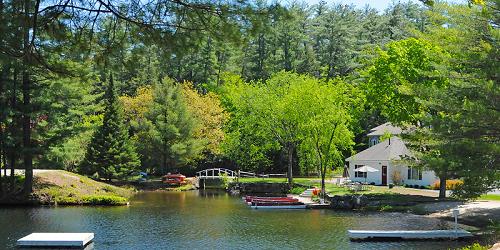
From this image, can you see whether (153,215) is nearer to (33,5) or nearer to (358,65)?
(33,5)

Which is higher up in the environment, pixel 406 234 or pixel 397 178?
pixel 397 178

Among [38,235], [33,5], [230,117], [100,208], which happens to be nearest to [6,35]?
[33,5]

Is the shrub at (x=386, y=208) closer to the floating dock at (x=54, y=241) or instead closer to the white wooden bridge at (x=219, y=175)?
the floating dock at (x=54, y=241)

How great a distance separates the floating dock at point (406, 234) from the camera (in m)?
23.7

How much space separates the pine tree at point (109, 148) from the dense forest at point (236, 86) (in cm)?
12

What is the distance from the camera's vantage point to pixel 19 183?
37844 millimetres

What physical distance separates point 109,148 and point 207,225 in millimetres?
22782

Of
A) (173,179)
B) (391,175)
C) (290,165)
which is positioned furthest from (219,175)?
(391,175)

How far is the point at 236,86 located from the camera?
6769 cm

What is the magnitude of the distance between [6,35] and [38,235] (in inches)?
573

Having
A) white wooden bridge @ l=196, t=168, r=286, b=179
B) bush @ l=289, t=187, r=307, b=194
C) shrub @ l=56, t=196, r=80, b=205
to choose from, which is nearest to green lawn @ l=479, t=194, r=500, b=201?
bush @ l=289, t=187, r=307, b=194

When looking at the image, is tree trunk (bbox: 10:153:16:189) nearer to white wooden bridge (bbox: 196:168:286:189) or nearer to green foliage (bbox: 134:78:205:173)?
green foliage (bbox: 134:78:205:173)

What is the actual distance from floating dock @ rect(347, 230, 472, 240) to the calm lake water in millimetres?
516

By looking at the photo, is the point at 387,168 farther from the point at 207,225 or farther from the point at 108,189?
the point at 207,225
